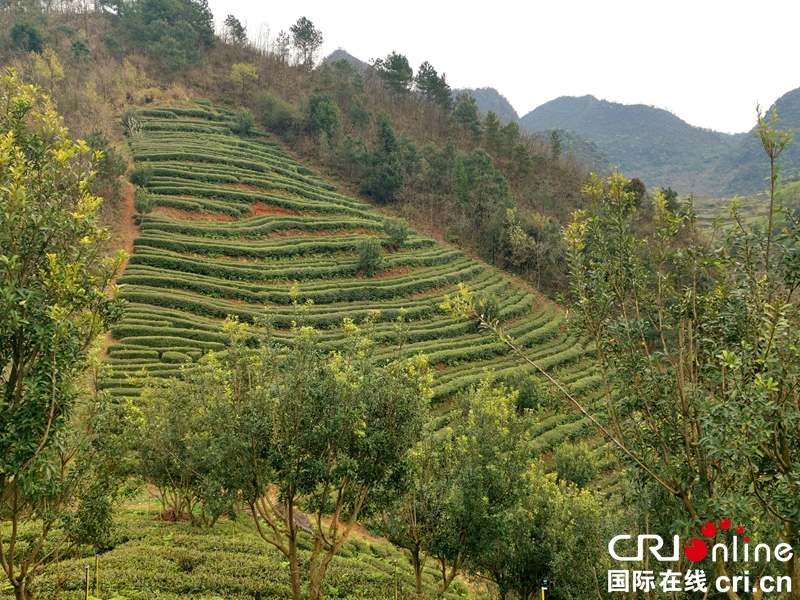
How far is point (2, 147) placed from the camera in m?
6.69

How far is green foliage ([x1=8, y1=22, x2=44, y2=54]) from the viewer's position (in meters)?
69.2

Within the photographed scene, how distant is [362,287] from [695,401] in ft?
138

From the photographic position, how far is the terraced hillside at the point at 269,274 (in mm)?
36406

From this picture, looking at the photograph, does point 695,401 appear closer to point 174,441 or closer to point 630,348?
point 630,348

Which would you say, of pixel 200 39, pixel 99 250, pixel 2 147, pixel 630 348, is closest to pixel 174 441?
pixel 99 250

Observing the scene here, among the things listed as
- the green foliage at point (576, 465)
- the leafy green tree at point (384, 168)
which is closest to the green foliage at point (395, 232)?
the leafy green tree at point (384, 168)

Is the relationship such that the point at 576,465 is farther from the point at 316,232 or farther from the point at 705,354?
the point at 316,232

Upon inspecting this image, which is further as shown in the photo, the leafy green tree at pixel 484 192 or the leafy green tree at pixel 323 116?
the leafy green tree at pixel 323 116

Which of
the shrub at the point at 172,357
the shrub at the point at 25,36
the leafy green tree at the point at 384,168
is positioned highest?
the shrub at the point at 25,36

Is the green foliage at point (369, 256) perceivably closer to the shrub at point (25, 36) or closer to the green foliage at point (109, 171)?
the green foliage at point (109, 171)

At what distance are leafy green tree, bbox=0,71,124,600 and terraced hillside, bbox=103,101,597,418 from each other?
22.7 metres

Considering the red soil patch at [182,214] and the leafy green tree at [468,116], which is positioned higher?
the leafy green tree at [468,116]

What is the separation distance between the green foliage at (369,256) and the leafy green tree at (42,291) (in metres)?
41.7

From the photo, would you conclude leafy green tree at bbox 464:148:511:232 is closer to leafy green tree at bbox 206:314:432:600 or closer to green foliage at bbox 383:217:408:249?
green foliage at bbox 383:217:408:249
